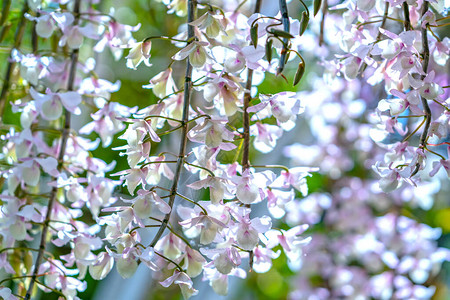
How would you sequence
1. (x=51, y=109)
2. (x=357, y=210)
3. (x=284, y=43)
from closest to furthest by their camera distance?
(x=284, y=43) → (x=51, y=109) → (x=357, y=210)

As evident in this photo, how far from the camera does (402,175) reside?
50 cm

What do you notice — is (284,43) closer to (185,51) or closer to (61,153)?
(185,51)

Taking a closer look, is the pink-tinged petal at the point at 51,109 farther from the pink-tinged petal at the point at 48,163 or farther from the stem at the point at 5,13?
the stem at the point at 5,13

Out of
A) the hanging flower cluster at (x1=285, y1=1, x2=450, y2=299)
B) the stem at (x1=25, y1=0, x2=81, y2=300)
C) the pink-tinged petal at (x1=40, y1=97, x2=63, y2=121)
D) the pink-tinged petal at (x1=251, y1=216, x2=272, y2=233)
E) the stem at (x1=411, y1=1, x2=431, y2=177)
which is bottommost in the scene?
the hanging flower cluster at (x1=285, y1=1, x2=450, y2=299)

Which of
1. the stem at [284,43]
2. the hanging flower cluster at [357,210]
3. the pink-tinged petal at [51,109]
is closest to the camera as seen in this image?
the stem at [284,43]

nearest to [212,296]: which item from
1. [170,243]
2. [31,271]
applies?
[31,271]

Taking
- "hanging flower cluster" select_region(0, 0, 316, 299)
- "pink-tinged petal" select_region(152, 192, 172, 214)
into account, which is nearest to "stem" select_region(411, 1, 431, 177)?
"hanging flower cluster" select_region(0, 0, 316, 299)

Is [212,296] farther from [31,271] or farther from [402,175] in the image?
[402,175]

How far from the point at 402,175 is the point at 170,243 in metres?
0.23

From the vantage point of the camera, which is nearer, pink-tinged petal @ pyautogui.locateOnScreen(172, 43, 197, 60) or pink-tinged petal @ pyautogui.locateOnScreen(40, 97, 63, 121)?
pink-tinged petal @ pyautogui.locateOnScreen(172, 43, 197, 60)

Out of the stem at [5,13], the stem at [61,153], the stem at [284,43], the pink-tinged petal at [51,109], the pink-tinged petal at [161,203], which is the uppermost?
the stem at [284,43]

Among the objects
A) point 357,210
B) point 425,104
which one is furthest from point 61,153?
point 357,210

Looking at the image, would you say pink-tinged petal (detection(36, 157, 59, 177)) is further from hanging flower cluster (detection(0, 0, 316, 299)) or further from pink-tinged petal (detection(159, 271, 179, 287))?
pink-tinged petal (detection(159, 271, 179, 287))

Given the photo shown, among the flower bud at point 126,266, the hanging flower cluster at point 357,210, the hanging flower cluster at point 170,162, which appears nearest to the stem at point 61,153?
the hanging flower cluster at point 170,162
